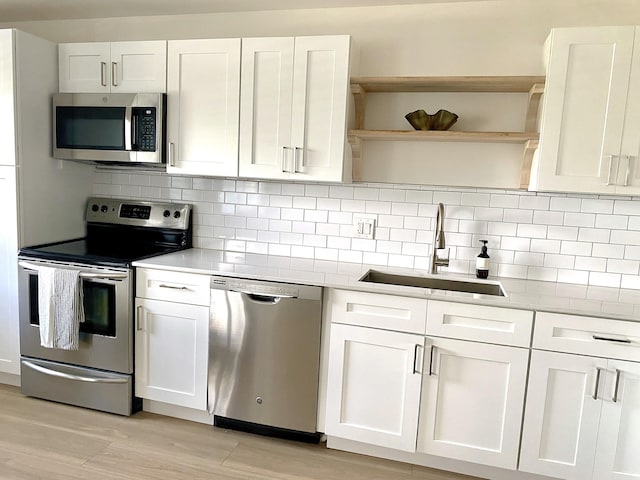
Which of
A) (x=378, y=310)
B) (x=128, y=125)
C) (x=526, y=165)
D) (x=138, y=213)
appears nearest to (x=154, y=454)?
(x=378, y=310)

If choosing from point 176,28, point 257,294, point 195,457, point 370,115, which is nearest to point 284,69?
point 370,115

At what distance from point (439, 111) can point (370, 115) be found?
1.36ft

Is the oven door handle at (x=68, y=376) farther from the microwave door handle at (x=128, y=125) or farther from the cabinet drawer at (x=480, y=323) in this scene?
the cabinet drawer at (x=480, y=323)

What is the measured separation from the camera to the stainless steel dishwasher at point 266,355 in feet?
7.81

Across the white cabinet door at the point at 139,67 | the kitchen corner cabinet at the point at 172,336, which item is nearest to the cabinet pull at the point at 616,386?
the kitchen corner cabinet at the point at 172,336

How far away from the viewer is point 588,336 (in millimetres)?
2064

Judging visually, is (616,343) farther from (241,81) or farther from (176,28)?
(176,28)

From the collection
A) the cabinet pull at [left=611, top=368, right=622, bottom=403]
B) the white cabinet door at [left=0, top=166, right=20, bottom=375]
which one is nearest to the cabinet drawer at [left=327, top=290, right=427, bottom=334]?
the cabinet pull at [left=611, top=368, right=622, bottom=403]

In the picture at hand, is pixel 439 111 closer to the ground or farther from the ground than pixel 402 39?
closer to the ground

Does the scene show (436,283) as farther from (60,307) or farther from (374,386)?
(60,307)

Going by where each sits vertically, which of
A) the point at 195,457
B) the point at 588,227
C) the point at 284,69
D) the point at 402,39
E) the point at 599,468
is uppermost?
the point at 402,39

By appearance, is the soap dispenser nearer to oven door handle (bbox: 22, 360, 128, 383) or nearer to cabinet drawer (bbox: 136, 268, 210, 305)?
cabinet drawer (bbox: 136, 268, 210, 305)

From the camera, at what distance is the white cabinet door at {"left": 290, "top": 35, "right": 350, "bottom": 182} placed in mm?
2508

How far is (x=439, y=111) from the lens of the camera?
2559mm
